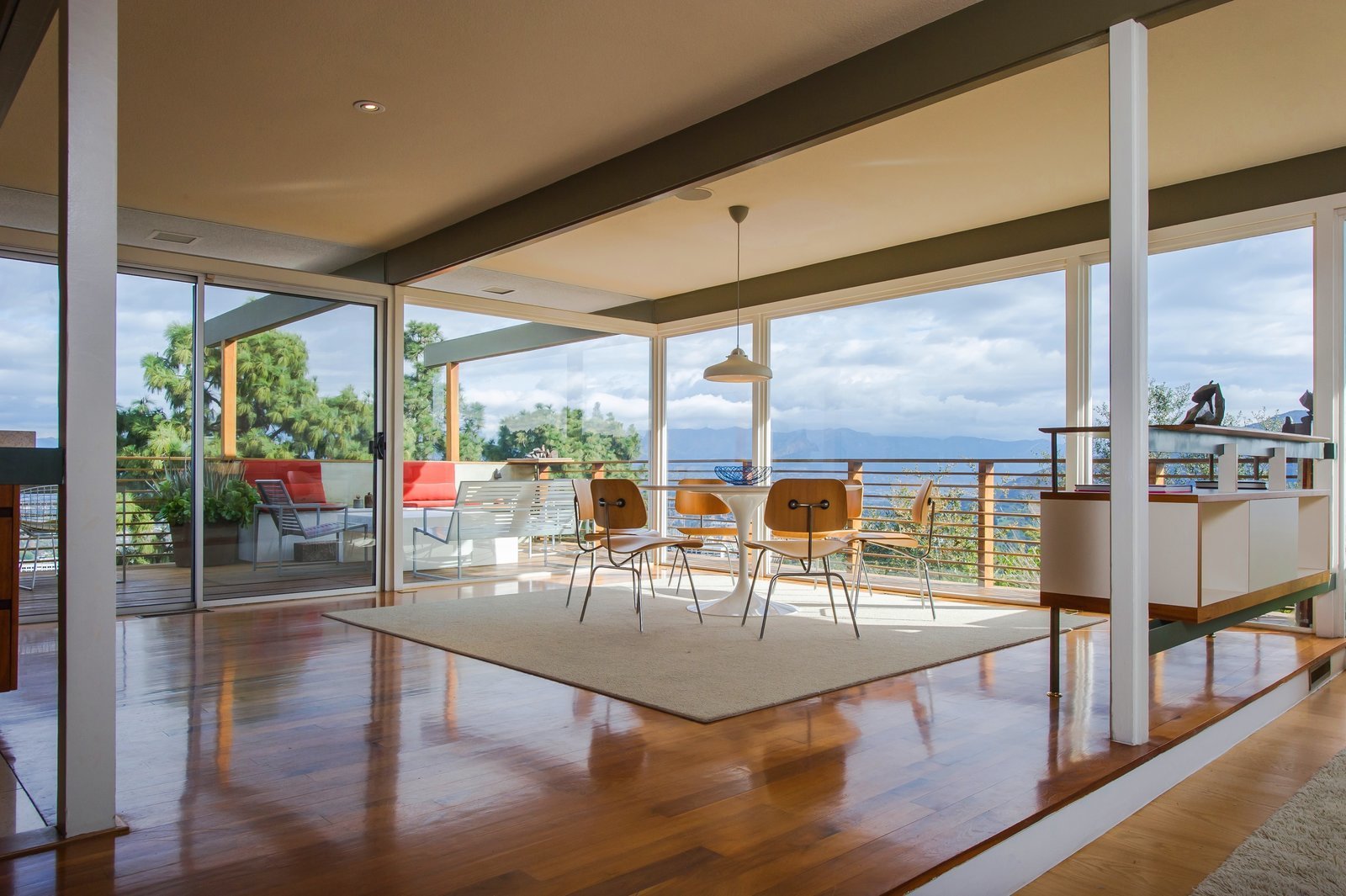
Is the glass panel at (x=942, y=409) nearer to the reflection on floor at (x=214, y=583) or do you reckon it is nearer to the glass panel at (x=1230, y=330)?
the glass panel at (x=1230, y=330)

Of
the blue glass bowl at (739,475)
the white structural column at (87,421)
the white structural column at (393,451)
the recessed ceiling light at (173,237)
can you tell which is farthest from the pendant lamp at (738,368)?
the white structural column at (87,421)

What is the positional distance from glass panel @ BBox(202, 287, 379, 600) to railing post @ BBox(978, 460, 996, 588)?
4.26 metres

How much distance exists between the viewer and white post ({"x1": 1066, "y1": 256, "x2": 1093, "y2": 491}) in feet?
17.1

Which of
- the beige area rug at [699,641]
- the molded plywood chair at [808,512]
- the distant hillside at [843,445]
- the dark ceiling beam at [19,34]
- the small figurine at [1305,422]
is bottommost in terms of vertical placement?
the beige area rug at [699,641]

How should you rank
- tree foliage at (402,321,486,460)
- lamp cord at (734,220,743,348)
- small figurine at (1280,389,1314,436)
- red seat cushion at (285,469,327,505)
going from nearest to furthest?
small figurine at (1280,389,1314,436) → red seat cushion at (285,469,327,505) → lamp cord at (734,220,743,348) → tree foliage at (402,321,486,460)

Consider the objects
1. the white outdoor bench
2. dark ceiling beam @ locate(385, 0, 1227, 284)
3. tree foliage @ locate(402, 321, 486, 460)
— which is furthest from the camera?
the white outdoor bench

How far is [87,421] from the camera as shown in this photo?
202 cm

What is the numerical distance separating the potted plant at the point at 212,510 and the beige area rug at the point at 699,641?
105 centimetres

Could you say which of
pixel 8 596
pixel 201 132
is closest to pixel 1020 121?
pixel 201 132

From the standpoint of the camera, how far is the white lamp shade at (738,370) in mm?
5230

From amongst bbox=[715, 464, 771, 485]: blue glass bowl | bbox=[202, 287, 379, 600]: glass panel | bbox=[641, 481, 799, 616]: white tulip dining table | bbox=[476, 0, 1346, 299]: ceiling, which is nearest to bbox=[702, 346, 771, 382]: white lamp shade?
bbox=[715, 464, 771, 485]: blue glass bowl

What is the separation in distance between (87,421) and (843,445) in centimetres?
570

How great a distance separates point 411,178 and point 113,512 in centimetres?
314

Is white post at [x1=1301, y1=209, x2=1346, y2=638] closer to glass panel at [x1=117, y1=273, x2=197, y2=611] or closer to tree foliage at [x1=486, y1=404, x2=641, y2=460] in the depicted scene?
tree foliage at [x1=486, y1=404, x2=641, y2=460]
